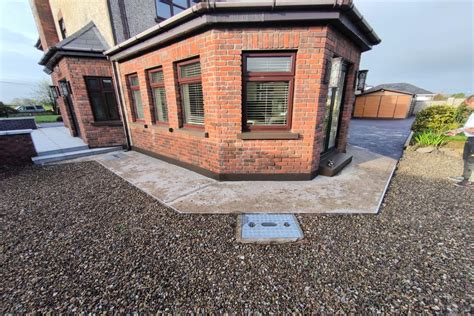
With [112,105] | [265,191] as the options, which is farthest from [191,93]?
[112,105]

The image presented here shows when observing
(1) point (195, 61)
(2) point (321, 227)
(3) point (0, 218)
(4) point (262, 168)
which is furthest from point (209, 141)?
(3) point (0, 218)

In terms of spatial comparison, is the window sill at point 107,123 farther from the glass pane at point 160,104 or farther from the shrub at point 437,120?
the shrub at point 437,120

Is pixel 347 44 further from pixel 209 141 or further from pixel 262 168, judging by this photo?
pixel 209 141

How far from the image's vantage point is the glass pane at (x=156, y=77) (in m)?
5.37

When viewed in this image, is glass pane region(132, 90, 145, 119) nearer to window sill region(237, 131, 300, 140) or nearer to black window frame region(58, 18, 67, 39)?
window sill region(237, 131, 300, 140)

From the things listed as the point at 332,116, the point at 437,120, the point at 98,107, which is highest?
the point at 98,107

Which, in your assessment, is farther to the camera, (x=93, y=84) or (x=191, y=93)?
(x=93, y=84)

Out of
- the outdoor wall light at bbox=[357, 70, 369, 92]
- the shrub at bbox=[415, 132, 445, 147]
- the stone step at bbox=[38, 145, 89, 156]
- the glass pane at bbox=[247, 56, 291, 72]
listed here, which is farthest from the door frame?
the stone step at bbox=[38, 145, 89, 156]

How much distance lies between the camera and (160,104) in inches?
226

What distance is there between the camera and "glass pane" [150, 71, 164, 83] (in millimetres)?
Result: 5373

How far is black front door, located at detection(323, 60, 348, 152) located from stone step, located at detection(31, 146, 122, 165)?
7.54m

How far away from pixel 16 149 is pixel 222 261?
7.68 meters

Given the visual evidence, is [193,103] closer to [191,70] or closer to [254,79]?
[191,70]

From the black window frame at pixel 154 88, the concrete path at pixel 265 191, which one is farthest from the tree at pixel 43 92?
the concrete path at pixel 265 191
